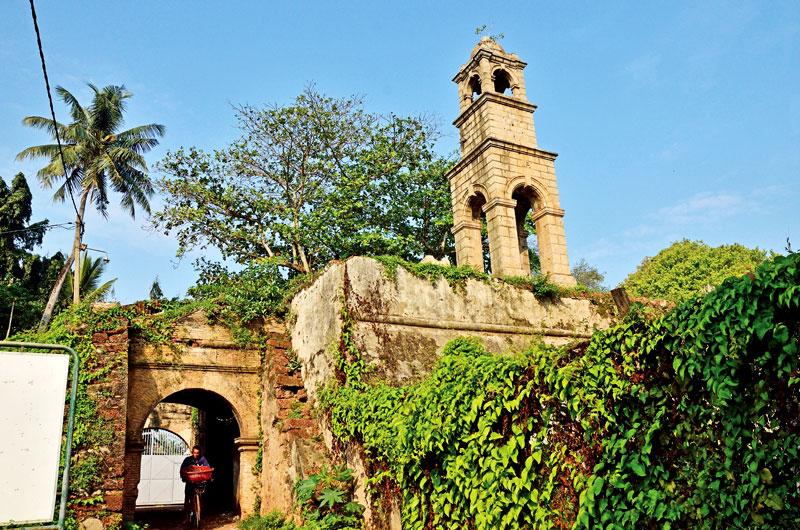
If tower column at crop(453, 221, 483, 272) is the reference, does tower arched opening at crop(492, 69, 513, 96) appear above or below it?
above

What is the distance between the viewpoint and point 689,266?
2941cm

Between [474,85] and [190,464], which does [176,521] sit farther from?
[474,85]

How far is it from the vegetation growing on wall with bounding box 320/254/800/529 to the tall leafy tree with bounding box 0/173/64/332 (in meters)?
22.5

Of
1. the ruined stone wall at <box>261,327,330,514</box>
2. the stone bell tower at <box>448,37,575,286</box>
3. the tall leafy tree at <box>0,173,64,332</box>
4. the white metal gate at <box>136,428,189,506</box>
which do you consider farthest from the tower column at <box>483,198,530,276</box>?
the tall leafy tree at <box>0,173,64,332</box>

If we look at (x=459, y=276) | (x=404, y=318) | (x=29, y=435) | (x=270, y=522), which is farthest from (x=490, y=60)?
(x=29, y=435)

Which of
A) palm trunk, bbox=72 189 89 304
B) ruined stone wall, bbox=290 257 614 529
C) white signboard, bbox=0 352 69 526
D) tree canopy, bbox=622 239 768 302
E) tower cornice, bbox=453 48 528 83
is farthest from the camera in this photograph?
tree canopy, bbox=622 239 768 302

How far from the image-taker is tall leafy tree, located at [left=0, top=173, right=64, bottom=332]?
23.9 metres

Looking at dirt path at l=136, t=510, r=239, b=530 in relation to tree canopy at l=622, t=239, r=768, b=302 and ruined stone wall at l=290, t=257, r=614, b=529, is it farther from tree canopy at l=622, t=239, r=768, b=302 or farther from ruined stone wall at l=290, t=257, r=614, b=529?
tree canopy at l=622, t=239, r=768, b=302

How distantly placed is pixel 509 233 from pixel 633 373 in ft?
27.3

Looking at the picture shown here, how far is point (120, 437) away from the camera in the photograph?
32.3 ft

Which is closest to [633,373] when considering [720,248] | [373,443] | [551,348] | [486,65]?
[551,348]

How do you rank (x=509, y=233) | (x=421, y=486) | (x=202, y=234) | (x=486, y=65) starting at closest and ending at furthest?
1. (x=421, y=486)
2. (x=509, y=233)
3. (x=486, y=65)
4. (x=202, y=234)

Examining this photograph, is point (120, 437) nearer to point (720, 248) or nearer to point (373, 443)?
point (373, 443)

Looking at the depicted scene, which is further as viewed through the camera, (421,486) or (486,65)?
(486,65)
